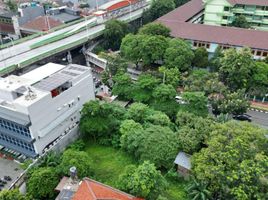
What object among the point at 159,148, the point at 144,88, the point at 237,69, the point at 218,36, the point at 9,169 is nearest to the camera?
the point at 159,148

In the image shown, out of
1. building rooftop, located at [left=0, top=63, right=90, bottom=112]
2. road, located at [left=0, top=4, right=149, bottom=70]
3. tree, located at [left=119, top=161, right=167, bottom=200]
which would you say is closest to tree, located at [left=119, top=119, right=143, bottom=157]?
tree, located at [left=119, top=161, right=167, bottom=200]

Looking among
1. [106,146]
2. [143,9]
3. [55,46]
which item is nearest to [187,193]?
[106,146]

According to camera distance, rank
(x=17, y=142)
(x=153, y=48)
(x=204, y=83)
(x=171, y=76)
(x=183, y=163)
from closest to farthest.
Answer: (x=183, y=163), (x=17, y=142), (x=204, y=83), (x=171, y=76), (x=153, y=48)

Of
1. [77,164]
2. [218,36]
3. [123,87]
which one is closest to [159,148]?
[77,164]

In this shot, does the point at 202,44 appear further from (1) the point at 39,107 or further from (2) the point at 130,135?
(1) the point at 39,107

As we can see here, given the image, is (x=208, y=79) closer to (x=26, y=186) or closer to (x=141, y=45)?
(x=141, y=45)

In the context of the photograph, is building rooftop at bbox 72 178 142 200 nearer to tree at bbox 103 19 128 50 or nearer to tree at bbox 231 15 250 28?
tree at bbox 103 19 128 50
